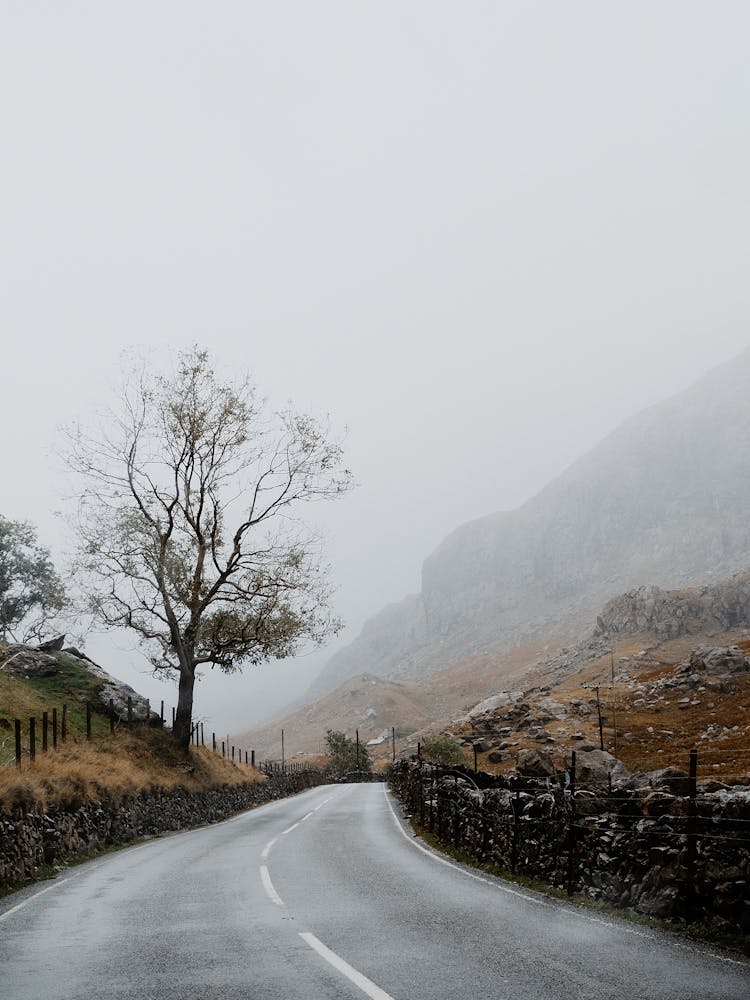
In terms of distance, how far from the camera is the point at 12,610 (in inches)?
2507

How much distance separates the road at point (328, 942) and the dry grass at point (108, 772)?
3.22 metres

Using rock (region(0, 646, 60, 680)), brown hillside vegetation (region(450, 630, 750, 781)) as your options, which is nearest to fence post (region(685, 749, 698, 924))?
brown hillside vegetation (region(450, 630, 750, 781))

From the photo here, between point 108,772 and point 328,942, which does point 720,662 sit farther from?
point 328,942

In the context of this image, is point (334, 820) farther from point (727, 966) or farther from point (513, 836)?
point (727, 966)

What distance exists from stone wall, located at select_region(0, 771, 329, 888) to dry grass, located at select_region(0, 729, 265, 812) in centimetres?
31

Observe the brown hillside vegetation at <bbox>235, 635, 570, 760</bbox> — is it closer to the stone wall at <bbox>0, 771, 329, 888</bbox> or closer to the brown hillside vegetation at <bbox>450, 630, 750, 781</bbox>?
the brown hillside vegetation at <bbox>450, 630, 750, 781</bbox>

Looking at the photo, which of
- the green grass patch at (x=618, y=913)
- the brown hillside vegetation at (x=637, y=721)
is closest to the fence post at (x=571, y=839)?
the green grass patch at (x=618, y=913)

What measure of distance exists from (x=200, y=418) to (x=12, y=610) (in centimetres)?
3643

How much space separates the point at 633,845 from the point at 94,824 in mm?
17266

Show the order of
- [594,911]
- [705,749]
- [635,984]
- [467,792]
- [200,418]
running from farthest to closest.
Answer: [705,749]
[200,418]
[467,792]
[594,911]
[635,984]

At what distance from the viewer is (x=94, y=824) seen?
78.2 ft

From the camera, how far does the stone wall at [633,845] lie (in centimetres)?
1027

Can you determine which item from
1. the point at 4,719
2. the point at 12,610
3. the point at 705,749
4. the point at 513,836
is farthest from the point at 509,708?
the point at 513,836

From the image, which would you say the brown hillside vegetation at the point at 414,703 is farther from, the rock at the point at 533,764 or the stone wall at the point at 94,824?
the rock at the point at 533,764
